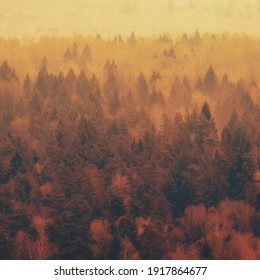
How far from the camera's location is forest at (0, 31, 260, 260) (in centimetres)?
466

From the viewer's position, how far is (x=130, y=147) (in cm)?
473

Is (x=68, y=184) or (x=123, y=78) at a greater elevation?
(x=123, y=78)

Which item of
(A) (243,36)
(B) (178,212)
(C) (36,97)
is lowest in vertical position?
(B) (178,212)

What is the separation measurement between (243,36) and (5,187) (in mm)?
1736

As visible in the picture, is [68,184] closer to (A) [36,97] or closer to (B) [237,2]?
(A) [36,97]

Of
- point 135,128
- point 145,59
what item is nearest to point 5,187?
point 135,128

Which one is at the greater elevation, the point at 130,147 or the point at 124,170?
the point at 130,147

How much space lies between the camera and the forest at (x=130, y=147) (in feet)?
15.3

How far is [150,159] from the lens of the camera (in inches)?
186

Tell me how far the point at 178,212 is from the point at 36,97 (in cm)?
113

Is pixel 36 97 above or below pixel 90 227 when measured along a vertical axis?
above
